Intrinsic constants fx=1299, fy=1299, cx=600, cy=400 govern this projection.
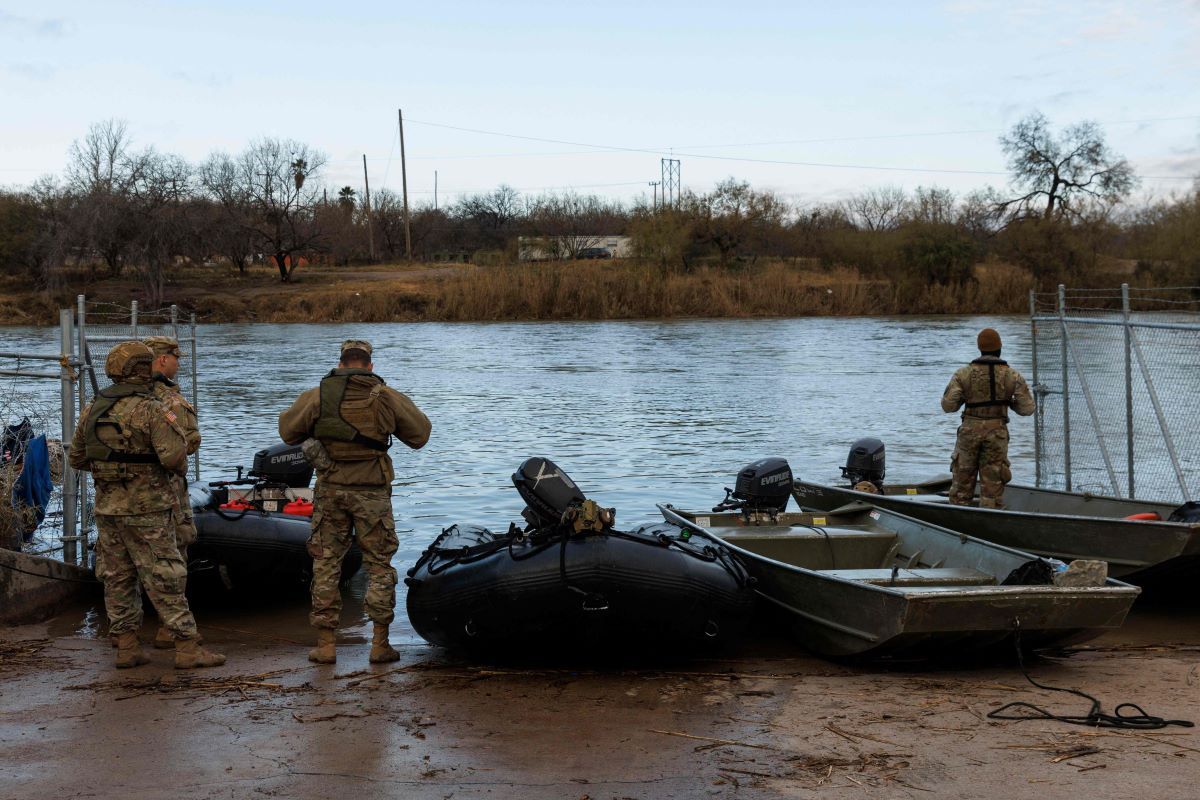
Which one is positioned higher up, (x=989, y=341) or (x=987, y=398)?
(x=989, y=341)

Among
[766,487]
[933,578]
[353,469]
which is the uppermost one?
[353,469]

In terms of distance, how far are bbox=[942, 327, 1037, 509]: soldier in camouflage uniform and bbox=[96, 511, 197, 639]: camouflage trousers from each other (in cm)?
619

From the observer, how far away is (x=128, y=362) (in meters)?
7.30

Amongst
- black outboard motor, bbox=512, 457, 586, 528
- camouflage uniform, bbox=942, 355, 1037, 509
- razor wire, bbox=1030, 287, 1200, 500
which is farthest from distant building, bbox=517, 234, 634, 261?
black outboard motor, bbox=512, 457, 586, 528

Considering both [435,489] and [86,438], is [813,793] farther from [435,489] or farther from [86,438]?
[435,489]

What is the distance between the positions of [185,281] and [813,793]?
5922 centimetres

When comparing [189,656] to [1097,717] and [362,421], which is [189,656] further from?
[1097,717]

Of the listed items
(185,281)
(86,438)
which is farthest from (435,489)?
(185,281)

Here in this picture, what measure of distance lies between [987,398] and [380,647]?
5.48 m

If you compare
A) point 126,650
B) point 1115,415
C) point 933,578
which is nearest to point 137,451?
point 126,650

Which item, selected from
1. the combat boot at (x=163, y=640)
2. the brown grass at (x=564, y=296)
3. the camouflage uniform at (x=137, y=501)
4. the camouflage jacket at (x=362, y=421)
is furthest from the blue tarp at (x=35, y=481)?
the brown grass at (x=564, y=296)

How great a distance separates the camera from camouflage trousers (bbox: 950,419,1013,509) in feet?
35.1

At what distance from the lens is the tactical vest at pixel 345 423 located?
295 inches

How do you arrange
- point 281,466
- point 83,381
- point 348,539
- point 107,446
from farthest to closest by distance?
point 281,466, point 83,381, point 348,539, point 107,446
